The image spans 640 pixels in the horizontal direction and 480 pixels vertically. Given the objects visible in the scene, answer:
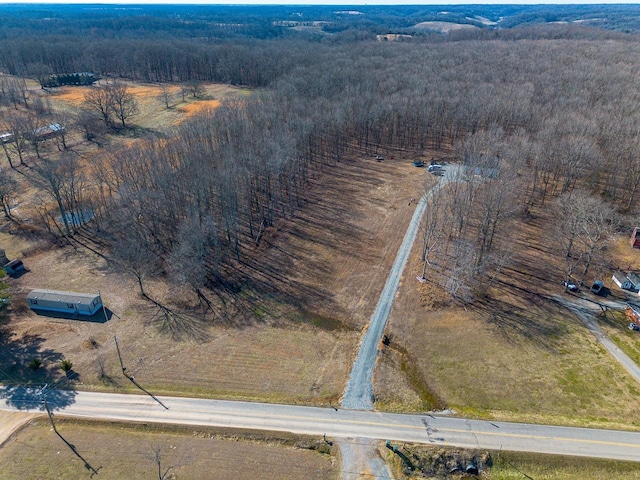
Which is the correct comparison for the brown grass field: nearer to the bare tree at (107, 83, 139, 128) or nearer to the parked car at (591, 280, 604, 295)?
the parked car at (591, 280, 604, 295)

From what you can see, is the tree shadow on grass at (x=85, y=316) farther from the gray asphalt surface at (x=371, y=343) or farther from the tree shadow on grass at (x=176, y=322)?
the gray asphalt surface at (x=371, y=343)

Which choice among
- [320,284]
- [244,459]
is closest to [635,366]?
[320,284]

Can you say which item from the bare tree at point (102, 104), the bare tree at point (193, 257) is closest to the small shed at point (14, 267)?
the bare tree at point (193, 257)

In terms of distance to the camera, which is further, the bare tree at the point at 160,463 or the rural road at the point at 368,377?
the rural road at the point at 368,377

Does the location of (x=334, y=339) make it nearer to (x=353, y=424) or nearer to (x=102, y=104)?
(x=353, y=424)

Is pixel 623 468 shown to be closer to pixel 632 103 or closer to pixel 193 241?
pixel 193 241

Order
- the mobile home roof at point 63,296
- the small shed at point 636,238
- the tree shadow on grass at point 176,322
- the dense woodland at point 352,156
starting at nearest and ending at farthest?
the tree shadow on grass at point 176,322 → the mobile home roof at point 63,296 → the dense woodland at point 352,156 → the small shed at point 636,238

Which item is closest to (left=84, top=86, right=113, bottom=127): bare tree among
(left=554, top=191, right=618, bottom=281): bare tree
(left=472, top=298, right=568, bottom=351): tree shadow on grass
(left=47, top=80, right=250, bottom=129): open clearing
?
(left=47, top=80, right=250, bottom=129): open clearing
